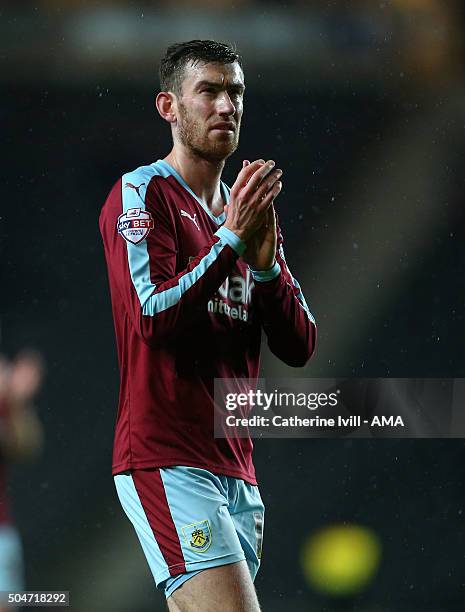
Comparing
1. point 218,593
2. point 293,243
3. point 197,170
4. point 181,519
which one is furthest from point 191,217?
point 293,243

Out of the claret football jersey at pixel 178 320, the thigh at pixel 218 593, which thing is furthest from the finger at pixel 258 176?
the thigh at pixel 218 593

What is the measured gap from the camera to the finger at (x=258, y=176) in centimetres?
179

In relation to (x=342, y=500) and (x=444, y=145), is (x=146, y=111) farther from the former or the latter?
(x=342, y=500)

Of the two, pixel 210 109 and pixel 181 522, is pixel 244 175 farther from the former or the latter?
pixel 181 522

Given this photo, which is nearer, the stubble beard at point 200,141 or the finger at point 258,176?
the finger at point 258,176

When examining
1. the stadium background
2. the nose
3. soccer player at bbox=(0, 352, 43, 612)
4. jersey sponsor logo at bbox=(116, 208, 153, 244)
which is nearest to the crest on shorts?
jersey sponsor logo at bbox=(116, 208, 153, 244)

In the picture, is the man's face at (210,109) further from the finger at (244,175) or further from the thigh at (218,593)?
the thigh at (218,593)

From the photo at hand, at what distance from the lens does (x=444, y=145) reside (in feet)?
13.3

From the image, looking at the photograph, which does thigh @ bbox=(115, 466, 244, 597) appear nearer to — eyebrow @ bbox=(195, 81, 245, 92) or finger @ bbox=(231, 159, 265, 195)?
finger @ bbox=(231, 159, 265, 195)

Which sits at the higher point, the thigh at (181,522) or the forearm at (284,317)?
the forearm at (284,317)

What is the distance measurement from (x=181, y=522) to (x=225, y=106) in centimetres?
82

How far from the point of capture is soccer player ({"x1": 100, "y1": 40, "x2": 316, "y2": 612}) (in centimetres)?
171

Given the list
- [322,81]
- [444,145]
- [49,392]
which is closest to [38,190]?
[49,392]

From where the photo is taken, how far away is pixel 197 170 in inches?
78.3
